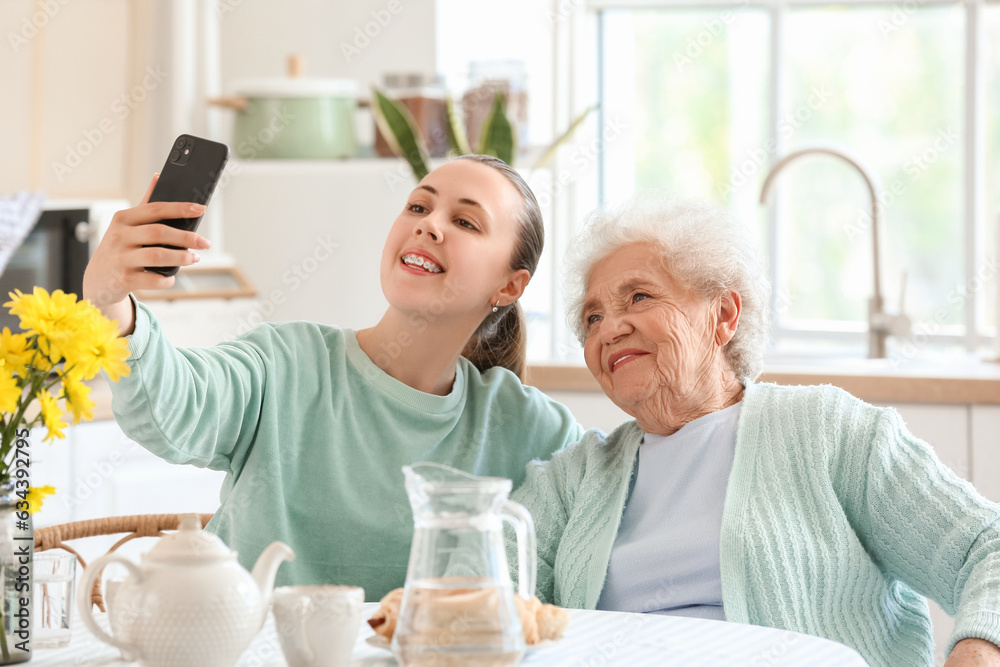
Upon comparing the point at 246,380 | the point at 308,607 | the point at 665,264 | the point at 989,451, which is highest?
the point at 665,264

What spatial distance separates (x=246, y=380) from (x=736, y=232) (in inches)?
28.3

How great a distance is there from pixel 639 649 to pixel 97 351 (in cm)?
55

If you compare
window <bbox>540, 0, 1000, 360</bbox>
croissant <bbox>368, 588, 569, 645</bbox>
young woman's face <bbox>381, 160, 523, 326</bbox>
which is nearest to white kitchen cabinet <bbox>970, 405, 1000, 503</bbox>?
young woman's face <bbox>381, 160, 523, 326</bbox>

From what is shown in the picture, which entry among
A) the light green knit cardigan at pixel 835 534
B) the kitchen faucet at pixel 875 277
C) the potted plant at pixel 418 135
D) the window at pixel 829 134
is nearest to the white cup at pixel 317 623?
the light green knit cardigan at pixel 835 534

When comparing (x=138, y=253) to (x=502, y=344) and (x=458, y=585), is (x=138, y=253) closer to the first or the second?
(x=458, y=585)

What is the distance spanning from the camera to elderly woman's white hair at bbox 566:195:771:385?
1490mm

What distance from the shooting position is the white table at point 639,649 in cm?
97

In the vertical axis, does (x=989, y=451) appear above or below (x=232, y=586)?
below

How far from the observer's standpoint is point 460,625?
2.69 ft

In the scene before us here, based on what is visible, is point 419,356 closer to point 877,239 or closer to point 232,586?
point 232,586

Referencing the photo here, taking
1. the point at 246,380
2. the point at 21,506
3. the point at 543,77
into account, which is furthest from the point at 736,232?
the point at 543,77

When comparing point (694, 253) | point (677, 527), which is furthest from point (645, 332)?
point (677, 527)

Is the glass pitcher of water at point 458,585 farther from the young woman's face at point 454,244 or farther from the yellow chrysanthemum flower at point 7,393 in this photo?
the young woman's face at point 454,244

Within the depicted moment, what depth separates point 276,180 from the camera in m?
3.23
